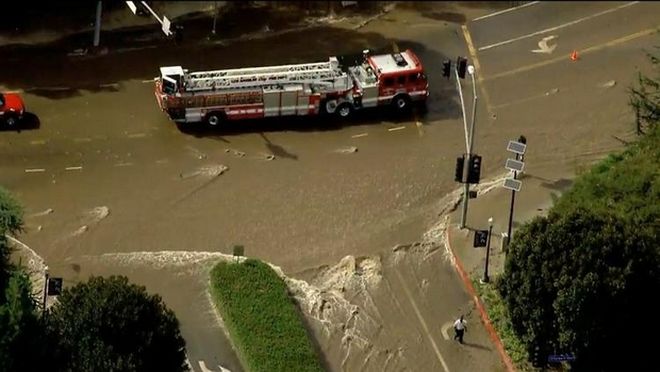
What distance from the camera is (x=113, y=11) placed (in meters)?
60.2

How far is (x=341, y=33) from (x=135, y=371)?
1175 inches

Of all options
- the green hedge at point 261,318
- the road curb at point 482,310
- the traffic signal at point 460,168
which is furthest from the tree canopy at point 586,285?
the green hedge at point 261,318

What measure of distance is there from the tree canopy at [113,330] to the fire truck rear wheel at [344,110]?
63.0 ft

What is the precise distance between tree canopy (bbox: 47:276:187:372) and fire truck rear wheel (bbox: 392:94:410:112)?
20577mm

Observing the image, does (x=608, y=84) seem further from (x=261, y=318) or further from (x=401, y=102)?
(x=261, y=318)

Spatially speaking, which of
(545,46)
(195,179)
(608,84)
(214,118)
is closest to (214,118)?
(214,118)

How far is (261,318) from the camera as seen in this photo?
41.9 m

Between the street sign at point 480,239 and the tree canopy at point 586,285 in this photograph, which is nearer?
the tree canopy at point 586,285

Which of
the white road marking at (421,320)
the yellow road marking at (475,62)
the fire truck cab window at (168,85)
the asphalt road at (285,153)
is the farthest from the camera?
the yellow road marking at (475,62)

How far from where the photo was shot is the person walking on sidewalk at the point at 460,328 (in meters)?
42.4

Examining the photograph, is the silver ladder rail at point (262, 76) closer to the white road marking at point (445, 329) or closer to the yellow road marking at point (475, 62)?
the yellow road marking at point (475, 62)

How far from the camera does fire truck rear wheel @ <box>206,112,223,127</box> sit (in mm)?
52344

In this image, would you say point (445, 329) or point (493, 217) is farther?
point (493, 217)

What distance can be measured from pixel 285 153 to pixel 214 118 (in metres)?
3.40
